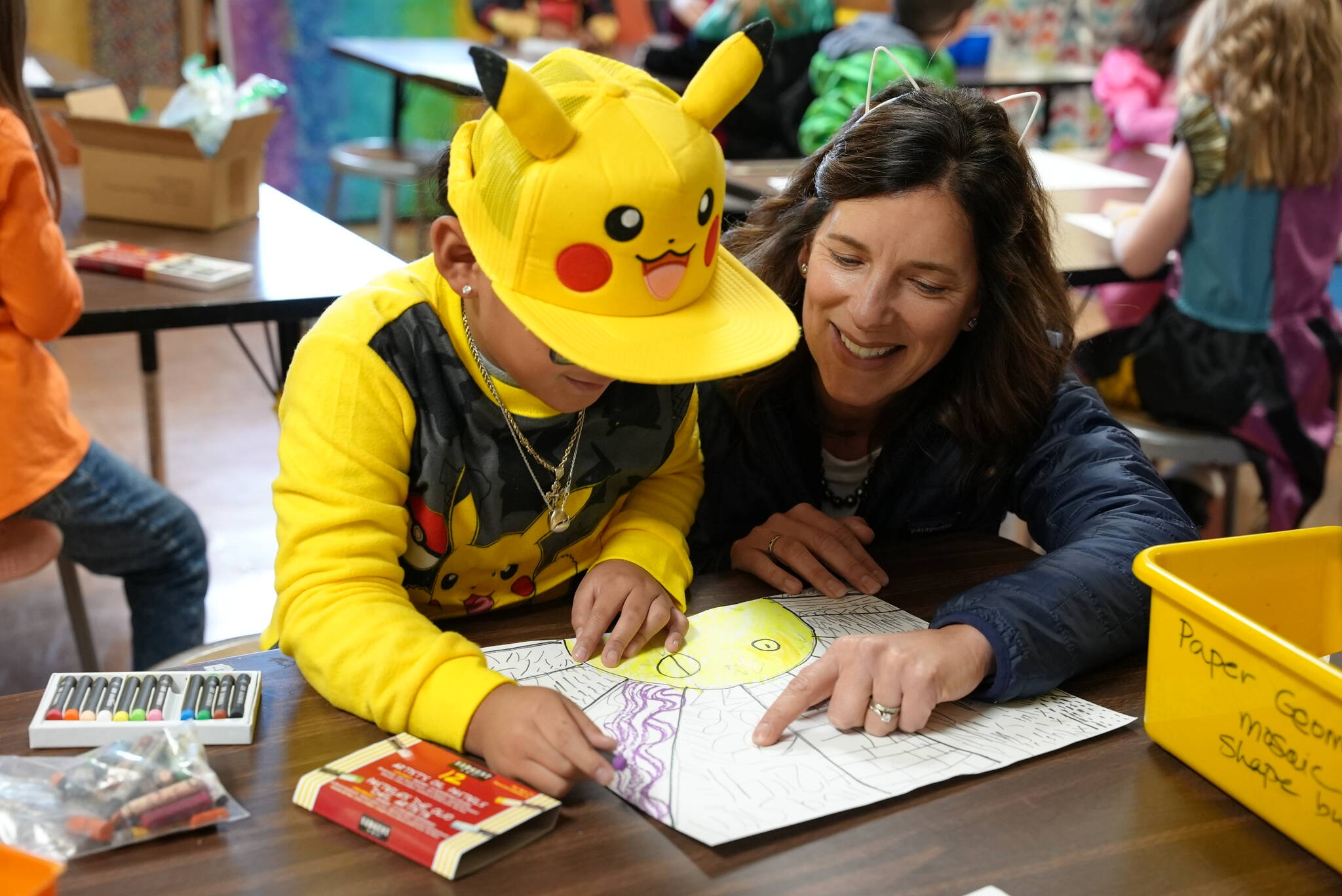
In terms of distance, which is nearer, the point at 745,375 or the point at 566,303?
the point at 566,303

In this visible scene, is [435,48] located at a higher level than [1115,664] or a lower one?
higher

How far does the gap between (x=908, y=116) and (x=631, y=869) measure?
0.77 metres

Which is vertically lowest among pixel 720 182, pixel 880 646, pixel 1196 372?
pixel 1196 372

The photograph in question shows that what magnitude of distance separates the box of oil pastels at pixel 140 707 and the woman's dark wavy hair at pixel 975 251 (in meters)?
0.61

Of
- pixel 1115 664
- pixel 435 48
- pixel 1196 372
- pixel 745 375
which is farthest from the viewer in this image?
pixel 435 48

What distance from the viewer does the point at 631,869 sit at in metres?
0.77

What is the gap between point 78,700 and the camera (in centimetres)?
89

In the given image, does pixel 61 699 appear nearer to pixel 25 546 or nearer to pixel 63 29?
pixel 25 546

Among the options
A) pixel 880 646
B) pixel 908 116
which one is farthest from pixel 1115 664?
pixel 908 116

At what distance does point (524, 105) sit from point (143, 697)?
18.7 inches

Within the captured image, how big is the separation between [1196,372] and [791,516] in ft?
4.59

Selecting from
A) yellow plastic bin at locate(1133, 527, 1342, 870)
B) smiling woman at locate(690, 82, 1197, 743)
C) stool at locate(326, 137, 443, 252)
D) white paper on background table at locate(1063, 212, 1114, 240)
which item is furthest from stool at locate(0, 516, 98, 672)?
stool at locate(326, 137, 443, 252)

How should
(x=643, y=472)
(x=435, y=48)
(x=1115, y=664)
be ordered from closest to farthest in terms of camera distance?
(x=1115, y=664) → (x=643, y=472) → (x=435, y=48)

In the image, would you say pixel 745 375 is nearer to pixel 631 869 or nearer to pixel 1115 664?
pixel 1115 664
